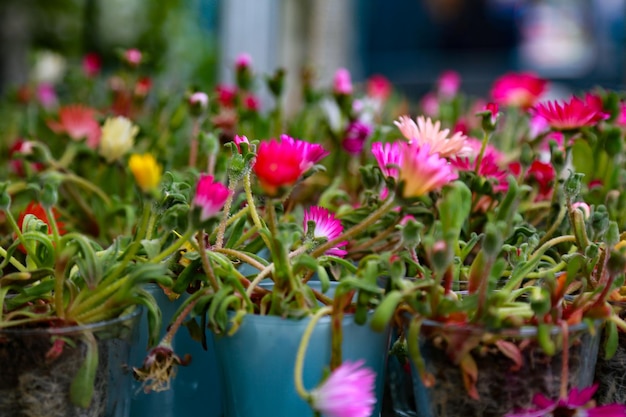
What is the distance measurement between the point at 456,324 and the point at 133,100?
0.87m

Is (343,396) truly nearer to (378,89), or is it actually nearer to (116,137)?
(116,137)

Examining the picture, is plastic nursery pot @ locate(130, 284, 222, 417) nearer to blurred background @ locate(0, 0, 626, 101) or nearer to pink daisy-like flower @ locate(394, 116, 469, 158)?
pink daisy-like flower @ locate(394, 116, 469, 158)

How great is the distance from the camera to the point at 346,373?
0.46 metres

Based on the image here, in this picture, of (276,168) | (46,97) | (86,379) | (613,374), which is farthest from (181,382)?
(46,97)

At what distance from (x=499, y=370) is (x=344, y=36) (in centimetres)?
381

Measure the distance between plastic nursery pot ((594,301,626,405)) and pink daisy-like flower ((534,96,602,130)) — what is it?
0.72 ft

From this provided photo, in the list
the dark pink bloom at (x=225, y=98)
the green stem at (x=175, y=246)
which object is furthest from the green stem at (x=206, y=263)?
the dark pink bloom at (x=225, y=98)

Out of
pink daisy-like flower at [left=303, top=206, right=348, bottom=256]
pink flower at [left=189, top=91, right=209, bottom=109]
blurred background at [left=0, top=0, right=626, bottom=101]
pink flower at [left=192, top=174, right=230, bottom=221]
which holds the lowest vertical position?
pink daisy-like flower at [left=303, top=206, right=348, bottom=256]

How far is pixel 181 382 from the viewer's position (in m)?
0.61

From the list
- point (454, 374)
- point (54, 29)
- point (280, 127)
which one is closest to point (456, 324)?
point (454, 374)

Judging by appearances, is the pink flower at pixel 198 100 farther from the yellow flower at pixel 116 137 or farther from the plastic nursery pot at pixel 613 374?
the plastic nursery pot at pixel 613 374

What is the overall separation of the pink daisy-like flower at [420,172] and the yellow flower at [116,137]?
442mm

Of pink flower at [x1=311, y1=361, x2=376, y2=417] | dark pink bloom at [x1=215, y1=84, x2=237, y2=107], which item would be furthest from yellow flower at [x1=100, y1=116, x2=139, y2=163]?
pink flower at [x1=311, y1=361, x2=376, y2=417]

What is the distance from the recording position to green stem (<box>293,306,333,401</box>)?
47cm
